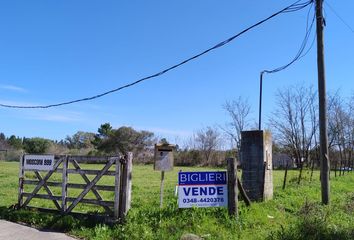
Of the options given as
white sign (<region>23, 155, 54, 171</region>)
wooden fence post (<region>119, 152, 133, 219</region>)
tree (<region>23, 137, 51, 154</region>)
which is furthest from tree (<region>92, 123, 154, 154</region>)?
wooden fence post (<region>119, 152, 133, 219</region>)

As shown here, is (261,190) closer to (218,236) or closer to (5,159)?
(218,236)

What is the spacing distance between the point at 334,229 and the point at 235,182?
8.68ft


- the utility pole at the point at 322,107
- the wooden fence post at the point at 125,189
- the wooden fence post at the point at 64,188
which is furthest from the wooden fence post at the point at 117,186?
the utility pole at the point at 322,107

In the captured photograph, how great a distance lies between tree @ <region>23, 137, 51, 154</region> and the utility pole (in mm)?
85440

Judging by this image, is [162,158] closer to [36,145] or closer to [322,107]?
[322,107]

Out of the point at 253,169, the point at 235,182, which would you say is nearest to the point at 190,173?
the point at 235,182

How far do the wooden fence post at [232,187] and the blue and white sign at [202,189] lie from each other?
0.61ft

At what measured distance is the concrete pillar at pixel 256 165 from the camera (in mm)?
13828

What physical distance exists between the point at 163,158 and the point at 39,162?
4.09 m

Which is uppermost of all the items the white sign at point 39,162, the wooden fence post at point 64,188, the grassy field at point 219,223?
the white sign at point 39,162

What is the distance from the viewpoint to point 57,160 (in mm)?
13117

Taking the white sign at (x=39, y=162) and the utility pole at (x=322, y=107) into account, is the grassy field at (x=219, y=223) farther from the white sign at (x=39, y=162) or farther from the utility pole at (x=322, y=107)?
the white sign at (x=39, y=162)

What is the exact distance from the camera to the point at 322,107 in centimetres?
1332

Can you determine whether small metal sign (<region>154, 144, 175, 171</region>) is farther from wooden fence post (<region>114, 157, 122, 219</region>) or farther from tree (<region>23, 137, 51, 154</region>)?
tree (<region>23, 137, 51, 154</region>)
